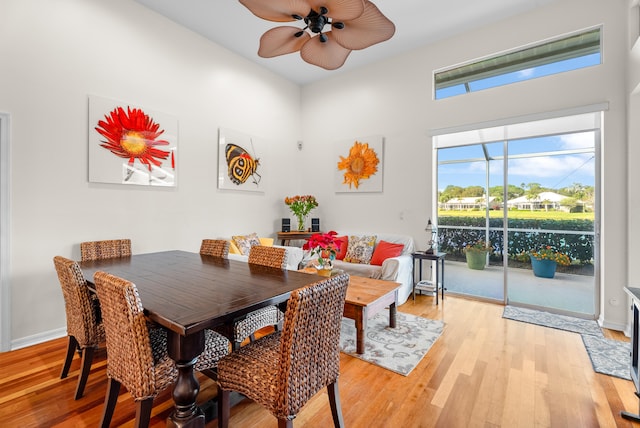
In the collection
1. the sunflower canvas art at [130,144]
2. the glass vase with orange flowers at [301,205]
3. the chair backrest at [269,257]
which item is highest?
the sunflower canvas art at [130,144]

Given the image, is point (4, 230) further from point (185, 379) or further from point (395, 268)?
point (395, 268)

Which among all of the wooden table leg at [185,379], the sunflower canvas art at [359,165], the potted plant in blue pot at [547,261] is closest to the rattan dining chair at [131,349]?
the wooden table leg at [185,379]

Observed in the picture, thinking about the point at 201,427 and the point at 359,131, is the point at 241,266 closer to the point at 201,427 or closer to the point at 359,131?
the point at 201,427

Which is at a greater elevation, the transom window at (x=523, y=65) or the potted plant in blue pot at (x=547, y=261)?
the transom window at (x=523, y=65)

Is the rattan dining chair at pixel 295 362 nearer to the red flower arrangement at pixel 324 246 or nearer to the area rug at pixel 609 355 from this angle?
the red flower arrangement at pixel 324 246

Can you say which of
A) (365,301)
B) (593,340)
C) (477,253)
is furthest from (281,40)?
(593,340)

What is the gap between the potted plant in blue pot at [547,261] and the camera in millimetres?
3733

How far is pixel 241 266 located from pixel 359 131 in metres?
3.45

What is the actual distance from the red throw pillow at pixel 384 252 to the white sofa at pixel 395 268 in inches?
3.7

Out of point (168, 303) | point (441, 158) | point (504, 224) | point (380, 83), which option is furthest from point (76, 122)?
point (504, 224)

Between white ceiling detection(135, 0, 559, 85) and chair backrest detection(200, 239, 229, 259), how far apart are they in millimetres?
2769

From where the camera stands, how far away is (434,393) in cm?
203

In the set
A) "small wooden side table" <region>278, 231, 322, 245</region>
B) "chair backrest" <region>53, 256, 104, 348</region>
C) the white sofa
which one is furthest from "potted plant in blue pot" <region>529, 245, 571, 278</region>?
"chair backrest" <region>53, 256, 104, 348</region>

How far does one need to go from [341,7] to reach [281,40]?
71 cm
